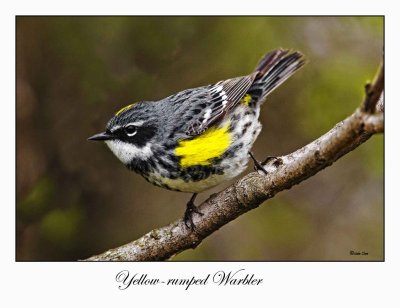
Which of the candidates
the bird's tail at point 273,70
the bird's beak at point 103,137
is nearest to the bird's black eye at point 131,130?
the bird's beak at point 103,137

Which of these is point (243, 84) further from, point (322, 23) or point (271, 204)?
point (271, 204)

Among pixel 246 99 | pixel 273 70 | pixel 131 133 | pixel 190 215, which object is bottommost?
pixel 190 215

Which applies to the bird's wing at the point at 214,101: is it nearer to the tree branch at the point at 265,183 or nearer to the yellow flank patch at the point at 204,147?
the yellow flank patch at the point at 204,147

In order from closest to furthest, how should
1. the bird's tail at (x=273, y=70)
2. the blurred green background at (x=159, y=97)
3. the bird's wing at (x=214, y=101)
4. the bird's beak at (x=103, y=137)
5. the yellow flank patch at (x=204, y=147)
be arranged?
the yellow flank patch at (x=204, y=147) → the bird's beak at (x=103, y=137) → the bird's wing at (x=214, y=101) → the bird's tail at (x=273, y=70) → the blurred green background at (x=159, y=97)

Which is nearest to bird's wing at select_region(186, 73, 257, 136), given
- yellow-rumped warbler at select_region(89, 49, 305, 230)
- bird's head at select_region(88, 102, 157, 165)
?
yellow-rumped warbler at select_region(89, 49, 305, 230)

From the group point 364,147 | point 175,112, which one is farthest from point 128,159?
point 364,147

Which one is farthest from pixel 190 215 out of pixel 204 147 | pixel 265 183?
pixel 265 183

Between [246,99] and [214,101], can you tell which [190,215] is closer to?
[214,101]
